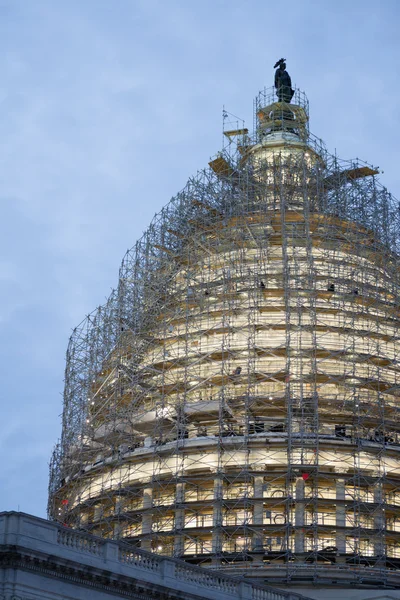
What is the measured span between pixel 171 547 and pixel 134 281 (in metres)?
18.9

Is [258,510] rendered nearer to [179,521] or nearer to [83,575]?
[179,521]

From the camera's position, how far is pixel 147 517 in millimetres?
64125

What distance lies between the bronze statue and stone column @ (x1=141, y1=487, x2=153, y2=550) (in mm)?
36479

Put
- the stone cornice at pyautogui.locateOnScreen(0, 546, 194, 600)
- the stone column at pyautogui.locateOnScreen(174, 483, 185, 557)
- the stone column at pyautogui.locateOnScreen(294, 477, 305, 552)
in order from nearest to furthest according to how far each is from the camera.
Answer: the stone cornice at pyautogui.locateOnScreen(0, 546, 194, 600), the stone column at pyautogui.locateOnScreen(294, 477, 305, 552), the stone column at pyautogui.locateOnScreen(174, 483, 185, 557)

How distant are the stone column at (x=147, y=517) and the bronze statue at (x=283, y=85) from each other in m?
36.5

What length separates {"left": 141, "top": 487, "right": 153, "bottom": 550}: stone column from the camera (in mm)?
62969

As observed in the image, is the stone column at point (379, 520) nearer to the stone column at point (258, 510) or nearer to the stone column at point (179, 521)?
the stone column at point (258, 510)

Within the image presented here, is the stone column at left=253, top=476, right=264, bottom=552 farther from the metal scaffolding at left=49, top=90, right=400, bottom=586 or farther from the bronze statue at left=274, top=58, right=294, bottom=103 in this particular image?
the bronze statue at left=274, top=58, right=294, bottom=103

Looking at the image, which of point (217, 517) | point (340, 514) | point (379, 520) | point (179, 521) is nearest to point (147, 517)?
point (179, 521)

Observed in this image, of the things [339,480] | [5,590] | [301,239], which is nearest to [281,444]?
[339,480]

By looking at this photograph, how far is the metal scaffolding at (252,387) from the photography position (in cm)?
6206

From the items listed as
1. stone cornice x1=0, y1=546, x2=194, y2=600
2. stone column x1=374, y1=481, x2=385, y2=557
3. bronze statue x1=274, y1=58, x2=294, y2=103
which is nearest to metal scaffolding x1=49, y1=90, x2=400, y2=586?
stone column x1=374, y1=481, x2=385, y2=557

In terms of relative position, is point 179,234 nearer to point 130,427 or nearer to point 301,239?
point 301,239

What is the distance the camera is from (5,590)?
1556 inches
